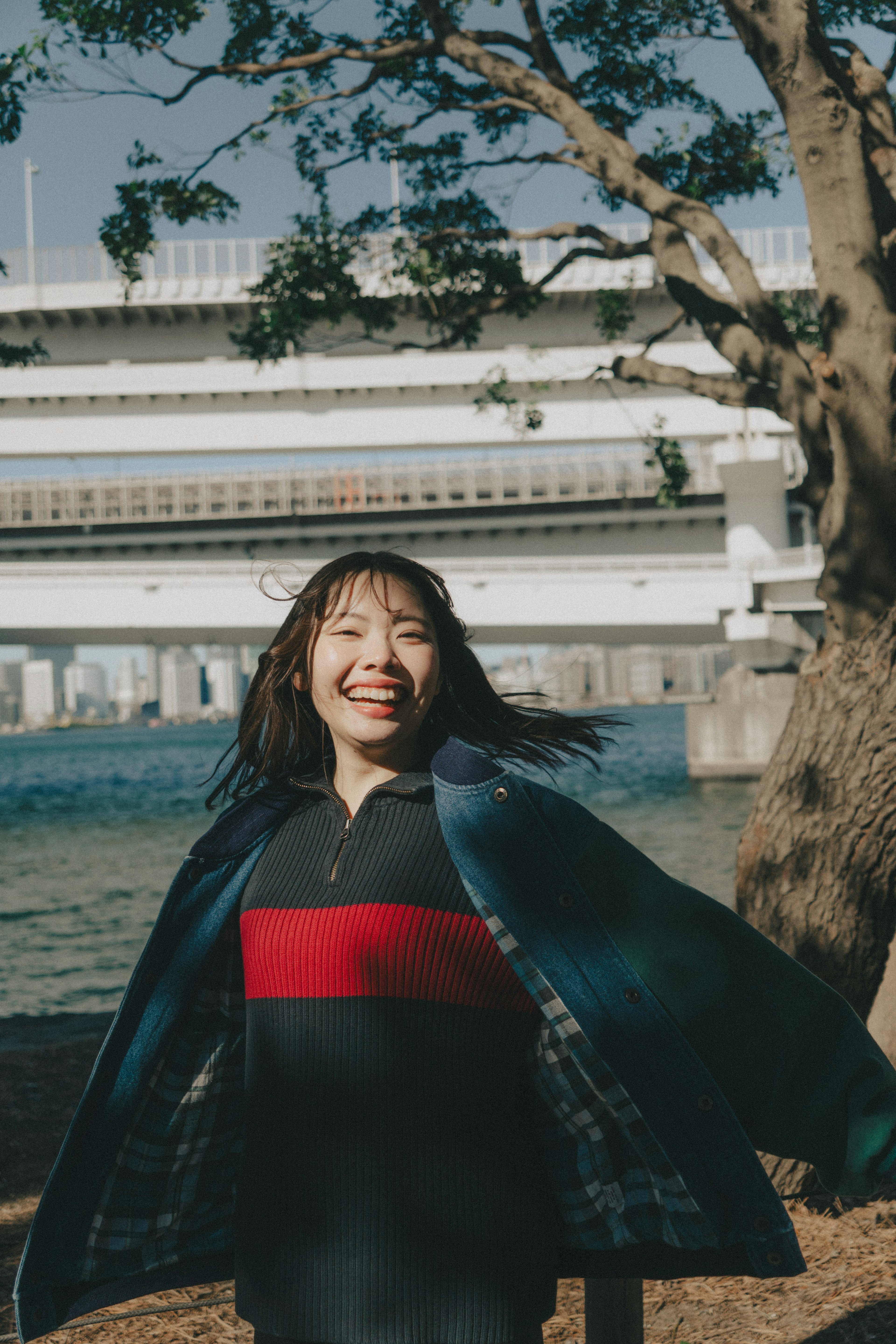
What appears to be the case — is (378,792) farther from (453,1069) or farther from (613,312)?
(613,312)

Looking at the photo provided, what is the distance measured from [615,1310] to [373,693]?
1.29 meters

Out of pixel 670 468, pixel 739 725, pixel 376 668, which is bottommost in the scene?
pixel 739 725

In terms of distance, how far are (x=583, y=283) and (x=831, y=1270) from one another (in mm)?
29855

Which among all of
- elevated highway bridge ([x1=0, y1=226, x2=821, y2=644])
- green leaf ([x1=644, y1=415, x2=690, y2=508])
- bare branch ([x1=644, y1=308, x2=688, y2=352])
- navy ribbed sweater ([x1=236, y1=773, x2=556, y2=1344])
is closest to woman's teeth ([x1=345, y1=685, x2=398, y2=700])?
navy ribbed sweater ([x1=236, y1=773, x2=556, y2=1344])

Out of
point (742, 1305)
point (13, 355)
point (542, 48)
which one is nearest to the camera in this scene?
point (742, 1305)

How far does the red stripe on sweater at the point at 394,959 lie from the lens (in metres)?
1.79

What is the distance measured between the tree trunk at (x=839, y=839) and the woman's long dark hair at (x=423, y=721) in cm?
192

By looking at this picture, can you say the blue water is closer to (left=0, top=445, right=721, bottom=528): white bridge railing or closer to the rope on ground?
the rope on ground

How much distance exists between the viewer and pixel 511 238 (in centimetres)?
783

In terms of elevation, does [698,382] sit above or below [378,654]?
above

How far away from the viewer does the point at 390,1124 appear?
175 centimetres

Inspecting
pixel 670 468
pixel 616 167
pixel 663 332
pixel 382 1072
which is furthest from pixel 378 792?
pixel 670 468

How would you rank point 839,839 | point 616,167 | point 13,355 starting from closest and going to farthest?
point 839,839 < point 616,167 < point 13,355

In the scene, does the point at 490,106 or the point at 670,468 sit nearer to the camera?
the point at 490,106
